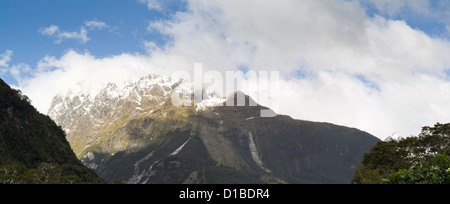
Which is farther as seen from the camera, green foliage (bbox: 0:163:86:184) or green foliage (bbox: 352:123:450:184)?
green foliage (bbox: 0:163:86:184)

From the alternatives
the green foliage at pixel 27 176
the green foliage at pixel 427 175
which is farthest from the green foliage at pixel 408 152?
the green foliage at pixel 27 176

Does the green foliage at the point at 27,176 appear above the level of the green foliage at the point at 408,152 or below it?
below

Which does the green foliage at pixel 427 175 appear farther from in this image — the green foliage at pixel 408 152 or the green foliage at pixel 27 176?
the green foliage at pixel 27 176

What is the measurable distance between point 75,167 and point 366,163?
484 feet

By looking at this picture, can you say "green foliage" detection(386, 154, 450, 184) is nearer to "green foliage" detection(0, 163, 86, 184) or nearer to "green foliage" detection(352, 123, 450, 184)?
"green foliage" detection(352, 123, 450, 184)

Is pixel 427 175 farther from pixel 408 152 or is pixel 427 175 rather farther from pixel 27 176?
pixel 27 176

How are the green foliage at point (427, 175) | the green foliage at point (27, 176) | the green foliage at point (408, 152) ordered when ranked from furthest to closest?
1. the green foliage at point (27, 176)
2. the green foliage at point (408, 152)
3. the green foliage at point (427, 175)

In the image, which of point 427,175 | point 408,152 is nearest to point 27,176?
point 408,152

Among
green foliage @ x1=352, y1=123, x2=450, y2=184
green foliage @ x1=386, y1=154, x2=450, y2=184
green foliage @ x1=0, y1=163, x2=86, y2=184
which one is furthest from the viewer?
green foliage @ x1=0, y1=163, x2=86, y2=184

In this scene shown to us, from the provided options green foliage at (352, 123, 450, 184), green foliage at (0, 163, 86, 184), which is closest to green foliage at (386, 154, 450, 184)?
green foliage at (352, 123, 450, 184)
